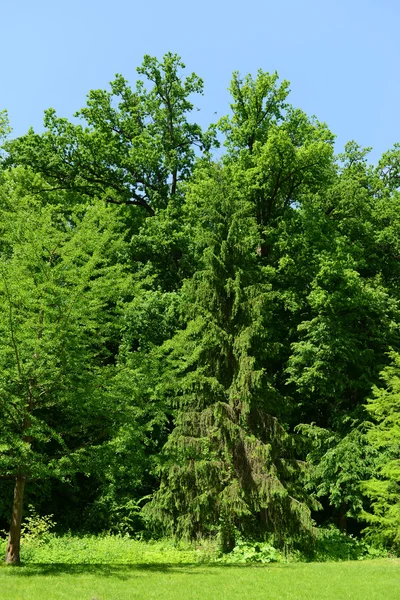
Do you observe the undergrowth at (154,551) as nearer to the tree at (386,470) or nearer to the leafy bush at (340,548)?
the leafy bush at (340,548)

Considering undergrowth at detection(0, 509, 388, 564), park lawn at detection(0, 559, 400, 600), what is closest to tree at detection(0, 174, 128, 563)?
park lawn at detection(0, 559, 400, 600)

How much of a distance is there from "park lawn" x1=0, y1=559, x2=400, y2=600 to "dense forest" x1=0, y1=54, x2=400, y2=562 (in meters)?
1.87

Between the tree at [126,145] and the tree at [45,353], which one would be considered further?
the tree at [126,145]

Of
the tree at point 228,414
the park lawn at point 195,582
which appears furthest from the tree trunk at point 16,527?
the tree at point 228,414

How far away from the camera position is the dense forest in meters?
12.5

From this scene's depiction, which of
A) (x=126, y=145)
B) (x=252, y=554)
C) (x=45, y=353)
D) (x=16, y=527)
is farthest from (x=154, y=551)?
(x=126, y=145)

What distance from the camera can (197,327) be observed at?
17750 millimetres

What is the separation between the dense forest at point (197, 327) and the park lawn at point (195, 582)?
1.87 m

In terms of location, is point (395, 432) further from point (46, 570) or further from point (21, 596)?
point (21, 596)

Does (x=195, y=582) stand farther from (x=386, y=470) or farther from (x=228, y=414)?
(x=386, y=470)

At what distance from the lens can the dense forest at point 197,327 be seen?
12.5 metres

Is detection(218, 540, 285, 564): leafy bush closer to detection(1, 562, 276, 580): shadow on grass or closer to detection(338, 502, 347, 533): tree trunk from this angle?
detection(1, 562, 276, 580): shadow on grass

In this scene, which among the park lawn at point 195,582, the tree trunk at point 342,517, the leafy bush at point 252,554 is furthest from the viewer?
the tree trunk at point 342,517

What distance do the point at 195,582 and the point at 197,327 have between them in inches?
302
